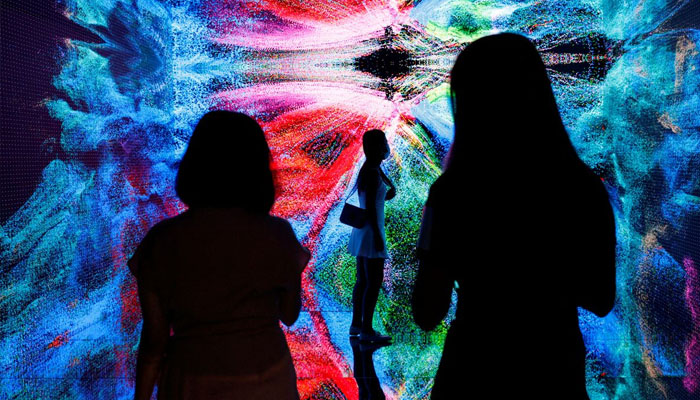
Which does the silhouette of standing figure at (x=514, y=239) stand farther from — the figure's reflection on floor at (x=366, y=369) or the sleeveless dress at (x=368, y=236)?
the sleeveless dress at (x=368, y=236)

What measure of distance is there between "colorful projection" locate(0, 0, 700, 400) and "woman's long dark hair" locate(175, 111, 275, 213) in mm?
1593

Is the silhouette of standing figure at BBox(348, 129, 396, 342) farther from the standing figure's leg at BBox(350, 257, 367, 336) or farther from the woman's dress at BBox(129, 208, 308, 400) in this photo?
the woman's dress at BBox(129, 208, 308, 400)

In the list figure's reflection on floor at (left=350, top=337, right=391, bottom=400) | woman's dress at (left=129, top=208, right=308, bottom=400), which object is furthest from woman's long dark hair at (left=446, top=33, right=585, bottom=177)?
figure's reflection on floor at (left=350, top=337, right=391, bottom=400)

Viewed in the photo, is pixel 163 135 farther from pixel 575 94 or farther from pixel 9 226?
pixel 575 94

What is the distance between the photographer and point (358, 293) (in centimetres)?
395

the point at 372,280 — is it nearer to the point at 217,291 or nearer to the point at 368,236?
the point at 368,236

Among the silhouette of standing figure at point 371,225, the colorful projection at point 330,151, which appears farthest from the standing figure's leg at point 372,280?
the colorful projection at point 330,151

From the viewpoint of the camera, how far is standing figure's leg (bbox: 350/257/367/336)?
3.87 metres

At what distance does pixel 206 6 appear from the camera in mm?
4660

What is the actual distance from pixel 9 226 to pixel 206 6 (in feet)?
9.80

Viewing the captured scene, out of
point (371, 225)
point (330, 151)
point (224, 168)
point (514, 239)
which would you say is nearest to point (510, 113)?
point (514, 239)

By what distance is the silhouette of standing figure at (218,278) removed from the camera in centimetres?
117

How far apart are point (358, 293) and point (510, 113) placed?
3.09 m

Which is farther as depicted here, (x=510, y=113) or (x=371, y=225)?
(x=371, y=225)
